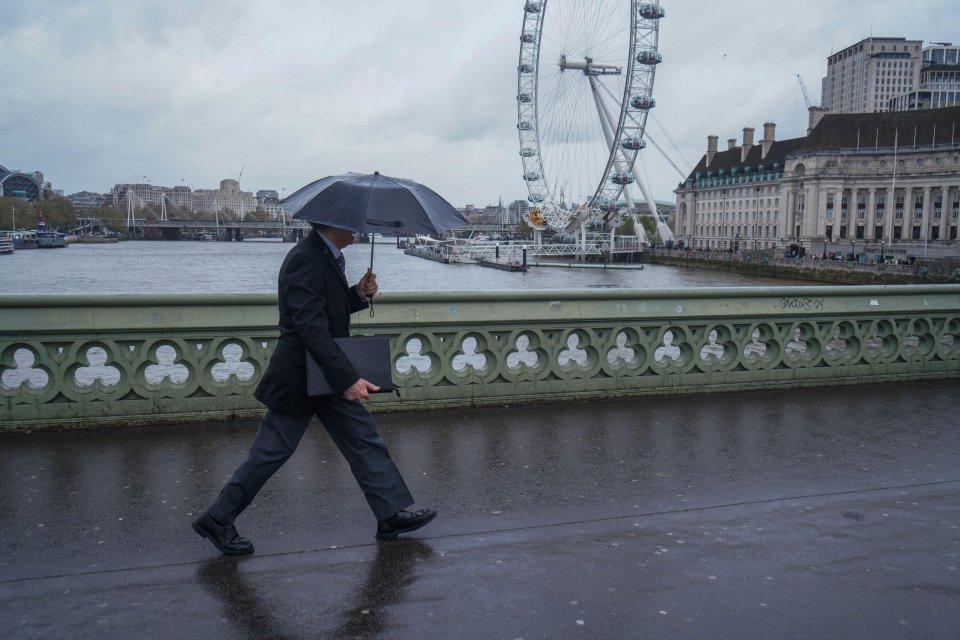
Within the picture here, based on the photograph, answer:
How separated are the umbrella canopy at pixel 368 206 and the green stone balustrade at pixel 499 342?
2.02m

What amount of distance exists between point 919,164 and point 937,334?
4453 inches

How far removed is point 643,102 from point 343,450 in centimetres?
6885

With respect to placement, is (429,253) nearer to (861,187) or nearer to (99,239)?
(861,187)

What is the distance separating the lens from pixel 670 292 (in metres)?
7.23

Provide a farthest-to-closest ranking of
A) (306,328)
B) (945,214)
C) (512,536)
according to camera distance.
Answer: (945,214) < (512,536) < (306,328)

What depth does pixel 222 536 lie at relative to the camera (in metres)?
3.81

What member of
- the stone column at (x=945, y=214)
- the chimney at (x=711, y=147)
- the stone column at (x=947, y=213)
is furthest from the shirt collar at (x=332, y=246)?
the chimney at (x=711, y=147)

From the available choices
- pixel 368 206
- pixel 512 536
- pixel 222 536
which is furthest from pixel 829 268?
pixel 222 536

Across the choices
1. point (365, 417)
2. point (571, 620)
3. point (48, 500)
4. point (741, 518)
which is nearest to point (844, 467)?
point (741, 518)

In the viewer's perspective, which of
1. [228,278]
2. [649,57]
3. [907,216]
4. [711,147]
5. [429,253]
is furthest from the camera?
[711,147]

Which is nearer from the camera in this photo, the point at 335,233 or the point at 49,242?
the point at 335,233

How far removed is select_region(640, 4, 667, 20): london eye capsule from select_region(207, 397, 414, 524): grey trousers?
6524 cm

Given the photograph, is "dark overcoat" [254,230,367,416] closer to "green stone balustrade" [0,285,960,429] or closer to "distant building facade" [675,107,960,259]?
"green stone balustrade" [0,285,960,429]

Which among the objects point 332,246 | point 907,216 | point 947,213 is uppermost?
point 947,213
